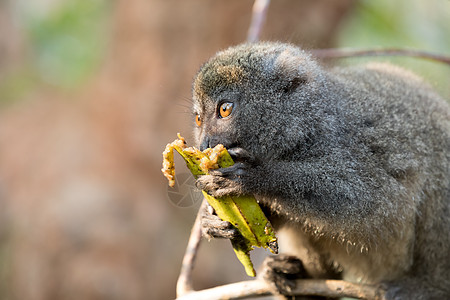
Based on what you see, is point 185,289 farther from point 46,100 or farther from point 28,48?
point 28,48

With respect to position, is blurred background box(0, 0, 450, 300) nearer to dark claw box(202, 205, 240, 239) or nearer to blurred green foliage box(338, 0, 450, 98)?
blurred green foliage box(338, 0, 450, 98)

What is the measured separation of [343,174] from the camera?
414cm

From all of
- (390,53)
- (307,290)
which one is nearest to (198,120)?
(307,290)

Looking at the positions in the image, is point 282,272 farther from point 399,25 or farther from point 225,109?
point 399,25

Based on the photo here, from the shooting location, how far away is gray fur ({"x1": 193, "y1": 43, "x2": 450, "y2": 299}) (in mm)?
4082

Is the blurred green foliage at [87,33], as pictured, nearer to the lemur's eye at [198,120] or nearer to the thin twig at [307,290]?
the lemur's eye at [198,120]

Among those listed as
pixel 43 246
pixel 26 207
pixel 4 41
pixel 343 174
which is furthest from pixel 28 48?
pixel 343 174

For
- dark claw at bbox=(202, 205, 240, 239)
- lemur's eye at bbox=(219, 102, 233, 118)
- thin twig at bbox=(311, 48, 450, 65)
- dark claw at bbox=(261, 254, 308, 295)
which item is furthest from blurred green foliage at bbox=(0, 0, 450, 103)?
dark claw at bbox=(202, 205, 240, 239)

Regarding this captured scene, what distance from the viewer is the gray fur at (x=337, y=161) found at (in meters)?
4.08

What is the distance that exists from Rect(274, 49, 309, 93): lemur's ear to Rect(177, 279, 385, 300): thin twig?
1722mm

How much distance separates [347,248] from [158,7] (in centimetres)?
670

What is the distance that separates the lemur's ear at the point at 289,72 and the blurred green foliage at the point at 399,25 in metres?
5.95

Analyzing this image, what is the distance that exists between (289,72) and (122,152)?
673 cm

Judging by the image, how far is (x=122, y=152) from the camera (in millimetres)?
10492
